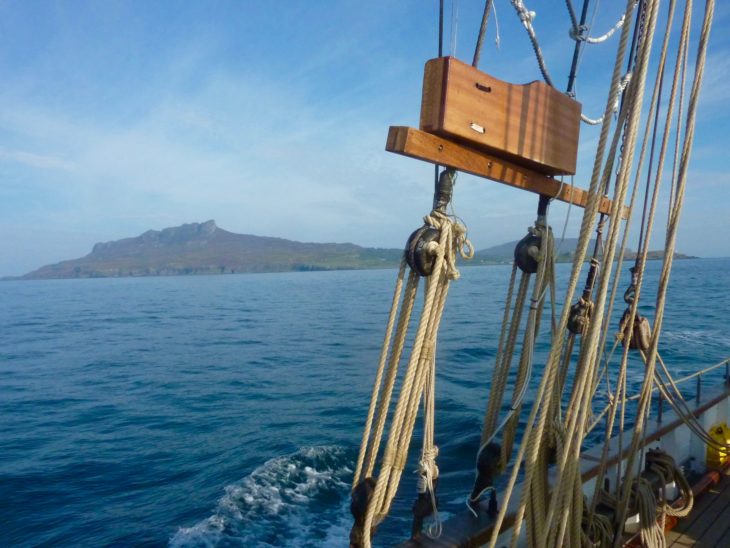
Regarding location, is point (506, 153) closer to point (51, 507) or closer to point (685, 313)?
point (51, 507)

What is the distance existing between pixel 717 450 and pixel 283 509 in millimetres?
5337

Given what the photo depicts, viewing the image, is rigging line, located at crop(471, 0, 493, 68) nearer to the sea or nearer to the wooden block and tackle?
the wooden block and tackle

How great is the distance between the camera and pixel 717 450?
4.98 meters

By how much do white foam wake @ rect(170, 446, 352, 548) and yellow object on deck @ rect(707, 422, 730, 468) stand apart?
424cm

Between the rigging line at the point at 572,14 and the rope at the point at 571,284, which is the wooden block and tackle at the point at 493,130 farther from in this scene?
the rigging line at the point at 572,14

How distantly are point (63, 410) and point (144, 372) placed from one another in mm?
4249

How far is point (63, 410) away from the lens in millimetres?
13422

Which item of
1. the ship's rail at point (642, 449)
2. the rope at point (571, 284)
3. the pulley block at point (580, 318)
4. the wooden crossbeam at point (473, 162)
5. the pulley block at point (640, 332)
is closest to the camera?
the wooden crossbeam at point (473, 162)

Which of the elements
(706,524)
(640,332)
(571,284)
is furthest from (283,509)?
(571,284)

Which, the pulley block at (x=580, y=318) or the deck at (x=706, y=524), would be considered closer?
the pulley block at (x=580, y=318)

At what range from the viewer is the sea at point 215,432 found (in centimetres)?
706

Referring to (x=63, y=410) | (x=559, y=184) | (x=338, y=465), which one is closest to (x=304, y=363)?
(x=63, y=410)

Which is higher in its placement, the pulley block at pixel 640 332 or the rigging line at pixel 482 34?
the rigging line at pixel 482 34

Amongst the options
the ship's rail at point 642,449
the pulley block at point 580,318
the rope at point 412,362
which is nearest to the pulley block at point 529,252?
the pulley block at point 580,318
